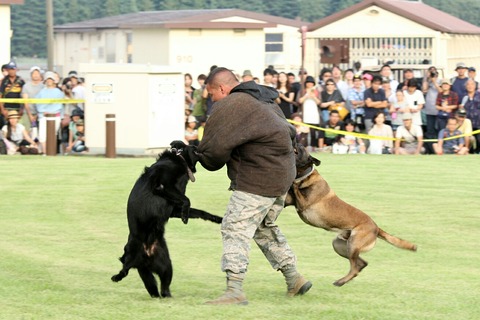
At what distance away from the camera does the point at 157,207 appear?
8.66 m

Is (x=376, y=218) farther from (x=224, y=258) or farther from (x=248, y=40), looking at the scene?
(x=248, y=40)

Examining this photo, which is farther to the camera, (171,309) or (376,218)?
(376,218)

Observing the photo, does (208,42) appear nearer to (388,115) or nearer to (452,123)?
(388,115)

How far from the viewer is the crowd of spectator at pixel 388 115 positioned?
72.4 ft

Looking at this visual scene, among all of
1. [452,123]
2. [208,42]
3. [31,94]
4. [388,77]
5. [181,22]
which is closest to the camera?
[452,123]

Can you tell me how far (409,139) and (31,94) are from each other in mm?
7732

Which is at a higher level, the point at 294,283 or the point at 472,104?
the point at 472,104

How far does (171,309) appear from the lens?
8.44 meters

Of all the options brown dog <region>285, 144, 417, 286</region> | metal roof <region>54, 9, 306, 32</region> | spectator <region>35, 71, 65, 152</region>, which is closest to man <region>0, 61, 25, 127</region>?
spectator <region>35, 71, 65, 152</region>

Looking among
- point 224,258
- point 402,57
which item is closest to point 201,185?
point 224,258

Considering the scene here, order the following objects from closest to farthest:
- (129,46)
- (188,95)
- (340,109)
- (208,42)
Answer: (340,109), (188,95), (208,42), (129,46)

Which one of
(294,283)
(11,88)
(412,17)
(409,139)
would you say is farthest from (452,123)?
(412,17)

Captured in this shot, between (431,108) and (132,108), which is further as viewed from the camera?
(431,108)

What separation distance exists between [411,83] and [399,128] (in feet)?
3.05
